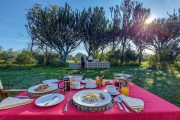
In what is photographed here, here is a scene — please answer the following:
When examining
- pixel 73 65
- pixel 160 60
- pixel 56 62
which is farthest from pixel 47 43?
pixel 160 60

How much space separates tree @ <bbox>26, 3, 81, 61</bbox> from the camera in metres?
12.9

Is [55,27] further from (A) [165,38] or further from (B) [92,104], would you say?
(B) [92,104]

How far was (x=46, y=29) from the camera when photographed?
12953 mm

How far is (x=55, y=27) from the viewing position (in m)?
13.0

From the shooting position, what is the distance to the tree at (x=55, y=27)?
12.9 m

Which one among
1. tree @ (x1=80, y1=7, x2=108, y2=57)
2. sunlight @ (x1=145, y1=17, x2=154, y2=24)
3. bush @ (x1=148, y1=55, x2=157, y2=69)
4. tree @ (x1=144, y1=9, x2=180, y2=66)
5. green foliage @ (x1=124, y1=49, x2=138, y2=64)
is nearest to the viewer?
bush @ (x1=148, y1=55, x2=157, y2=69)

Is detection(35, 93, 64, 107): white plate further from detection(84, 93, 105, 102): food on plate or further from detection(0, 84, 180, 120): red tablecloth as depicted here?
detection(84, 93, 105, 102): food on plate

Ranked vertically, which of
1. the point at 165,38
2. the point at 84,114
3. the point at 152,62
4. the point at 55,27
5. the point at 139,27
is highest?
the point at 55,27

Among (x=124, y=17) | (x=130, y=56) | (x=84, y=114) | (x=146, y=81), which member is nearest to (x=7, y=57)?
(x=130, y=56)

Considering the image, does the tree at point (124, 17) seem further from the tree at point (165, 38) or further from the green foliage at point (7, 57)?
the green foliage at point (7, 57)

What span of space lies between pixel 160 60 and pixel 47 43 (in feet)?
32.5

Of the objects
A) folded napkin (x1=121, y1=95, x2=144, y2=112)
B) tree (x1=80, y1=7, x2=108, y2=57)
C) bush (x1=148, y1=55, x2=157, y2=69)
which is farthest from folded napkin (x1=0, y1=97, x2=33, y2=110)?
tree (x1=80, y1=7, x2=108, y2=57)

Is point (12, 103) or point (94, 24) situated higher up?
point (94, 24)

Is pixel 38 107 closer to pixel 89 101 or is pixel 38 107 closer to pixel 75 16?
pixel 89 101
